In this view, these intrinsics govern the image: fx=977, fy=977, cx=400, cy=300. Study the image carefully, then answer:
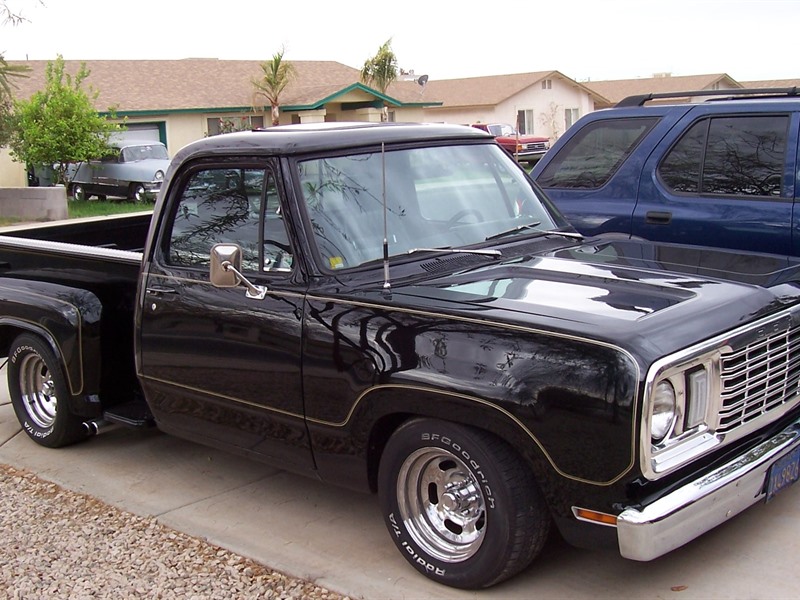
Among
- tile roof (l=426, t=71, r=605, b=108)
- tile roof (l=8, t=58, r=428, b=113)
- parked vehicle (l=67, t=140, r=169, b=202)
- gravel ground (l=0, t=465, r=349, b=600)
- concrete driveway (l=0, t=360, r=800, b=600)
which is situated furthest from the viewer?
tile roof (l=426, t=71, r=605, b=108)

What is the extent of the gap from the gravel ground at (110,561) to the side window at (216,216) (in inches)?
55.1

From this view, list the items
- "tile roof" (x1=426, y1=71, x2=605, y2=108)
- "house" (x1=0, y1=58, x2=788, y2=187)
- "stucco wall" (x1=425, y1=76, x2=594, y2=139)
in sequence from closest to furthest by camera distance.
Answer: "house" (x1=0, y1=58, x2=788, y2=187) < "tile roof" (x1=426, y1=71, x2=605, y2=108) < "stucco wall" (x1=425, y1=76, x2=594, y2=139)

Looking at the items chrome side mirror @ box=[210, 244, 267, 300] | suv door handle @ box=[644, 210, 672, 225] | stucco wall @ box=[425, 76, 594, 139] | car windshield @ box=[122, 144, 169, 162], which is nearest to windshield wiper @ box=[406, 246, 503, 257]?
chrome side mirror @ box=[210, 244, 267, 300]

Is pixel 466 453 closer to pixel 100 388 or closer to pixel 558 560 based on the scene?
pixel 558 560

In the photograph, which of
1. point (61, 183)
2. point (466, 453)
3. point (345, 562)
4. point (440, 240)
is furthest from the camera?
point (61, 183)

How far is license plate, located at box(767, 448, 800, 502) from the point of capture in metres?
3.95

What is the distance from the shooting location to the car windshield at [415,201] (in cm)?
464

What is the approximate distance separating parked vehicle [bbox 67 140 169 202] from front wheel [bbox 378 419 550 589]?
2472 centimetres

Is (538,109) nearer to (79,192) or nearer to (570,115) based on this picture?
(570,115)

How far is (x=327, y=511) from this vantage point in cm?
512

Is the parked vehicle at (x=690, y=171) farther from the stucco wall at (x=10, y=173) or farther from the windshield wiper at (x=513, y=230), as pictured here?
the stucco wall at (x=10, y=173)

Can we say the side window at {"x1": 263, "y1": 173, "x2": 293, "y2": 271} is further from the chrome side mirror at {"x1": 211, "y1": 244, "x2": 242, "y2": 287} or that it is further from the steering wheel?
the steering wheel

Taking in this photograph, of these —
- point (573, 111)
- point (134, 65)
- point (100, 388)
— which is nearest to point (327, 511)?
point (100, 388)

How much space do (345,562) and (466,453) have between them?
1010 millimetres
